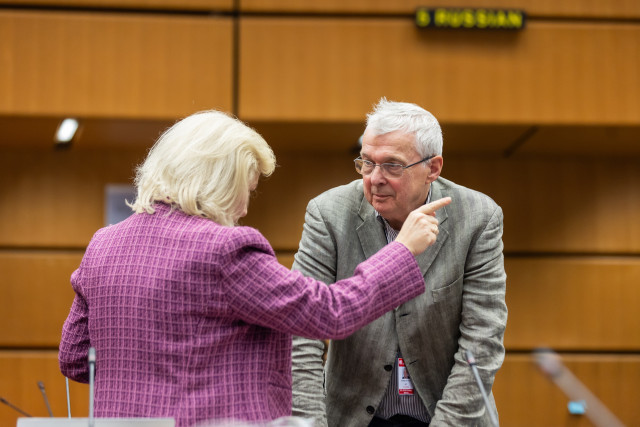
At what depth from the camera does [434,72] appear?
4234 mm

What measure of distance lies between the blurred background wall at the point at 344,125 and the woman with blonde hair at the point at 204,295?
2.56 metres

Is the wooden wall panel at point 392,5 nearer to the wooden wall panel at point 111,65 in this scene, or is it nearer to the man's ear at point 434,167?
the wooden wall panel at point 111,65

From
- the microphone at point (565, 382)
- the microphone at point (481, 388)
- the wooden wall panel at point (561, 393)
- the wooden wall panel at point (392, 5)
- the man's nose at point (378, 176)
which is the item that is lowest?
the wooden wall panel at point (561, 393)

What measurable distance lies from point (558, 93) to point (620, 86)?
354mm

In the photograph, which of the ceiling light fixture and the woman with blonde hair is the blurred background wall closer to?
the ceiling light fixture

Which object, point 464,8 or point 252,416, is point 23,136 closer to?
point 464,8

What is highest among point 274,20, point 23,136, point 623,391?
point 274,20

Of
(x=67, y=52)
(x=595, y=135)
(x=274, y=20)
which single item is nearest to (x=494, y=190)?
(x=595, y=135)

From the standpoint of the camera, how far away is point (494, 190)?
4.91 meters

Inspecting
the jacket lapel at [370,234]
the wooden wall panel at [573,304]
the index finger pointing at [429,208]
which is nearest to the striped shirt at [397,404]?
the jacket lapel at [370,234]

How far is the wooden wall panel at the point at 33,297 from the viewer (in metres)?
4.63

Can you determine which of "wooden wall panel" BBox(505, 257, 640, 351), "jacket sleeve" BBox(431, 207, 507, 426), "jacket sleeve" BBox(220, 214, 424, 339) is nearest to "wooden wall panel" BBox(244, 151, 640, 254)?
"wooden wall panel" BBox(505, 257, 640, 351)

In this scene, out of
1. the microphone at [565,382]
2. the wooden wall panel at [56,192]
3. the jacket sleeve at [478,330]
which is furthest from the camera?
the wooden wall panel at [56,192]

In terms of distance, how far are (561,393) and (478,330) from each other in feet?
9.85
